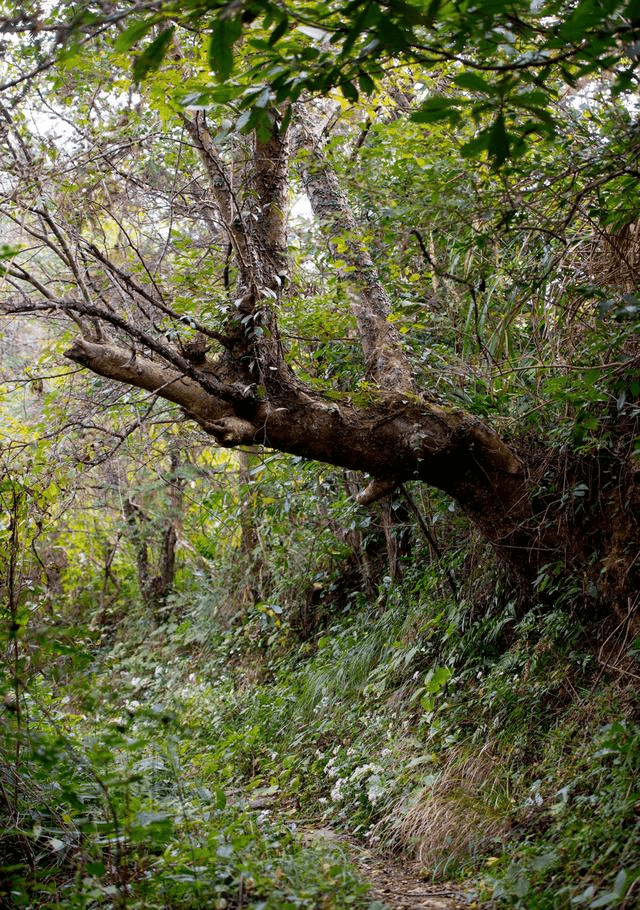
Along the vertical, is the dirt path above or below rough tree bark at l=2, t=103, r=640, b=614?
below

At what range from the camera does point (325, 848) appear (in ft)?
11.5

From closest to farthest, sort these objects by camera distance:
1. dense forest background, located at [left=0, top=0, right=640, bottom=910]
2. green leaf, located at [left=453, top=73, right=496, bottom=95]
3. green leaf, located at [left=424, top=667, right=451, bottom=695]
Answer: green leaf, located at [left=453, top=73, right=496, bottom=95], dense forest background, located at [left=0, top=0, right=640, bottom=910], green leaf, located at [left=424, top=667, right=451, bottom=695]

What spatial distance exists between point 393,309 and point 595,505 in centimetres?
222

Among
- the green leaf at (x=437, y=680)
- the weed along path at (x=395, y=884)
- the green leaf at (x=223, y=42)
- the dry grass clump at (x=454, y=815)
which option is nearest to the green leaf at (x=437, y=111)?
the green leaf at (x=223, y=42)

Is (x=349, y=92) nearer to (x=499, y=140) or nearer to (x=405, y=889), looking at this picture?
(x=499, y=140)

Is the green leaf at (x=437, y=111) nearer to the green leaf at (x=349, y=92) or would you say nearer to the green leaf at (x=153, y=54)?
the green leaf at (x=349, y=92)

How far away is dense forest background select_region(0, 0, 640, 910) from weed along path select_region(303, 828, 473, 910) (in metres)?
0.06

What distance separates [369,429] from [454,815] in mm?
1933

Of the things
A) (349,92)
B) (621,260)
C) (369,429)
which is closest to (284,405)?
(369,429)

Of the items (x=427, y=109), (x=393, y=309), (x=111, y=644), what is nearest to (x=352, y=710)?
(x=393, y=309)

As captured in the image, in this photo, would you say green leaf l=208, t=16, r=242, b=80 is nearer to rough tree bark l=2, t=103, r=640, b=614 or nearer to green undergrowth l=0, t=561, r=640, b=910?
rough tree bark l=2, t=103, r=640, b=614

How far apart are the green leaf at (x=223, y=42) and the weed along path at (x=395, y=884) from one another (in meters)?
2.74

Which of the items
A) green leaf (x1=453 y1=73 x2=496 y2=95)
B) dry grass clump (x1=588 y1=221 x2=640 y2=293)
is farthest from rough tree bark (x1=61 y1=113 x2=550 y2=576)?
green leaf (x1=453 y1=73 x2=496 y2=95)

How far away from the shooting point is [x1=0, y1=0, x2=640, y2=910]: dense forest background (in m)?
2.59
